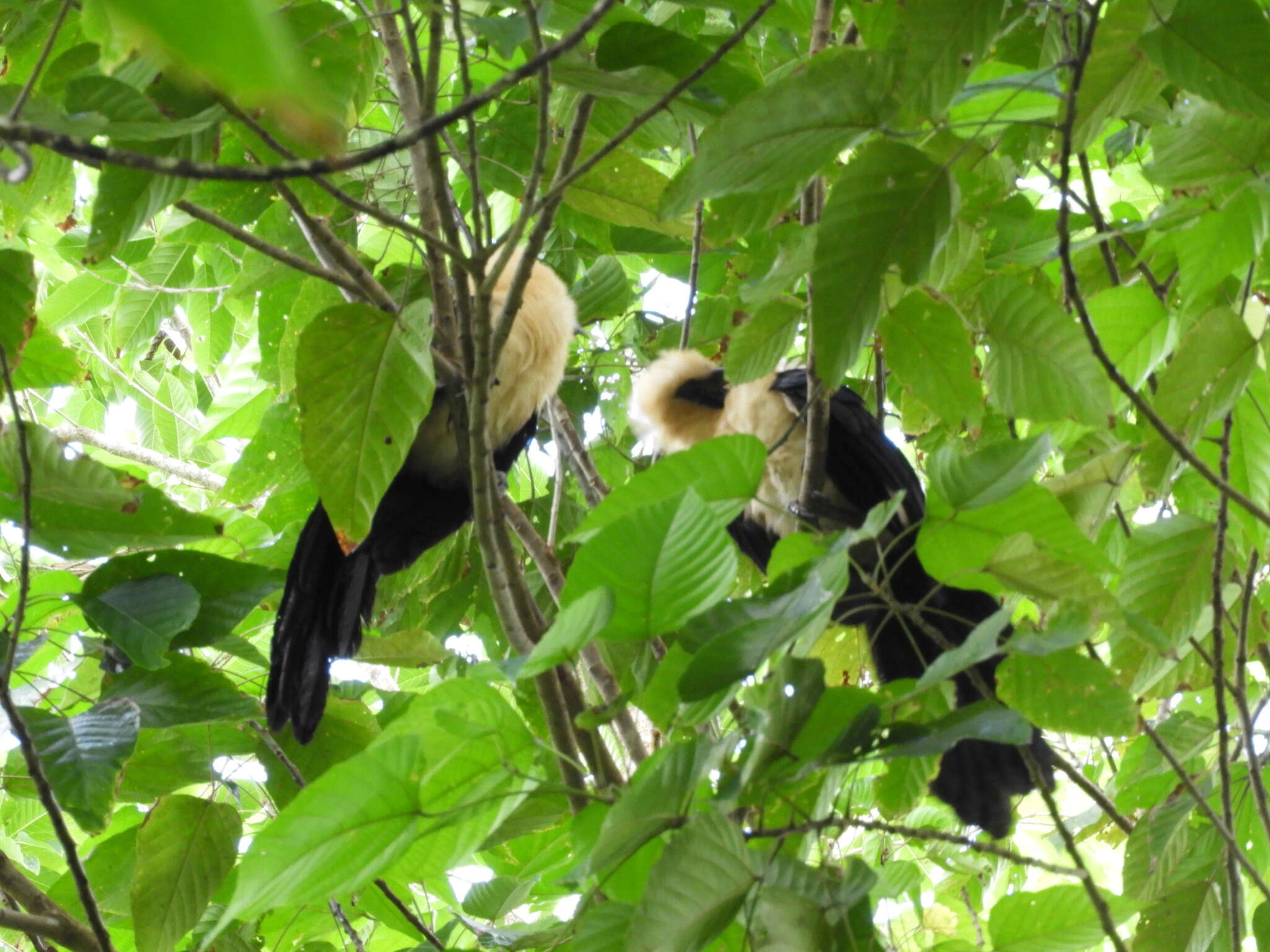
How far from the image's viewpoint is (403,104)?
4.89ft

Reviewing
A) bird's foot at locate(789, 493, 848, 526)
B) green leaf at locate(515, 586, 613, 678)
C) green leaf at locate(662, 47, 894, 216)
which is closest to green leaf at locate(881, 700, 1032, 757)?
green leaf at locate(515, 586, 613, 678)

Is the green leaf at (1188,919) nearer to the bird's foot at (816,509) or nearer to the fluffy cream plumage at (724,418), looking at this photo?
the bird's foot at (816,509)

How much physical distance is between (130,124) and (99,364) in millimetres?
3153

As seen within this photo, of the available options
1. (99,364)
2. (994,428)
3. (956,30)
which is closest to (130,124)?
(956,30)

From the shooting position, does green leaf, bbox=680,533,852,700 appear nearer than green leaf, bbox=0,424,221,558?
Yes

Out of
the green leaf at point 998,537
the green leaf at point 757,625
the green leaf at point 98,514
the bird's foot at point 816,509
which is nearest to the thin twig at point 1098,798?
the bird's foot at point 816,509

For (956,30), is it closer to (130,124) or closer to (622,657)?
(130,124)

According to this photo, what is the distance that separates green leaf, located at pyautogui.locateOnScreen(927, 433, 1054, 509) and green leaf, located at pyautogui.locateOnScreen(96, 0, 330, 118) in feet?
2.66

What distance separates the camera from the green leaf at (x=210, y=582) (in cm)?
149

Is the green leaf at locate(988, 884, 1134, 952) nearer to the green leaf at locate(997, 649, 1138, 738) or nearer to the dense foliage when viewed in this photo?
the dense foliage

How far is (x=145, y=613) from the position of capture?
140 cm

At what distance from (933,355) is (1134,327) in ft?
1.08

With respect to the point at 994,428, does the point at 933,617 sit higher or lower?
lower

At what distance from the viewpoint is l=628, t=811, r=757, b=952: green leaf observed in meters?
0.90
